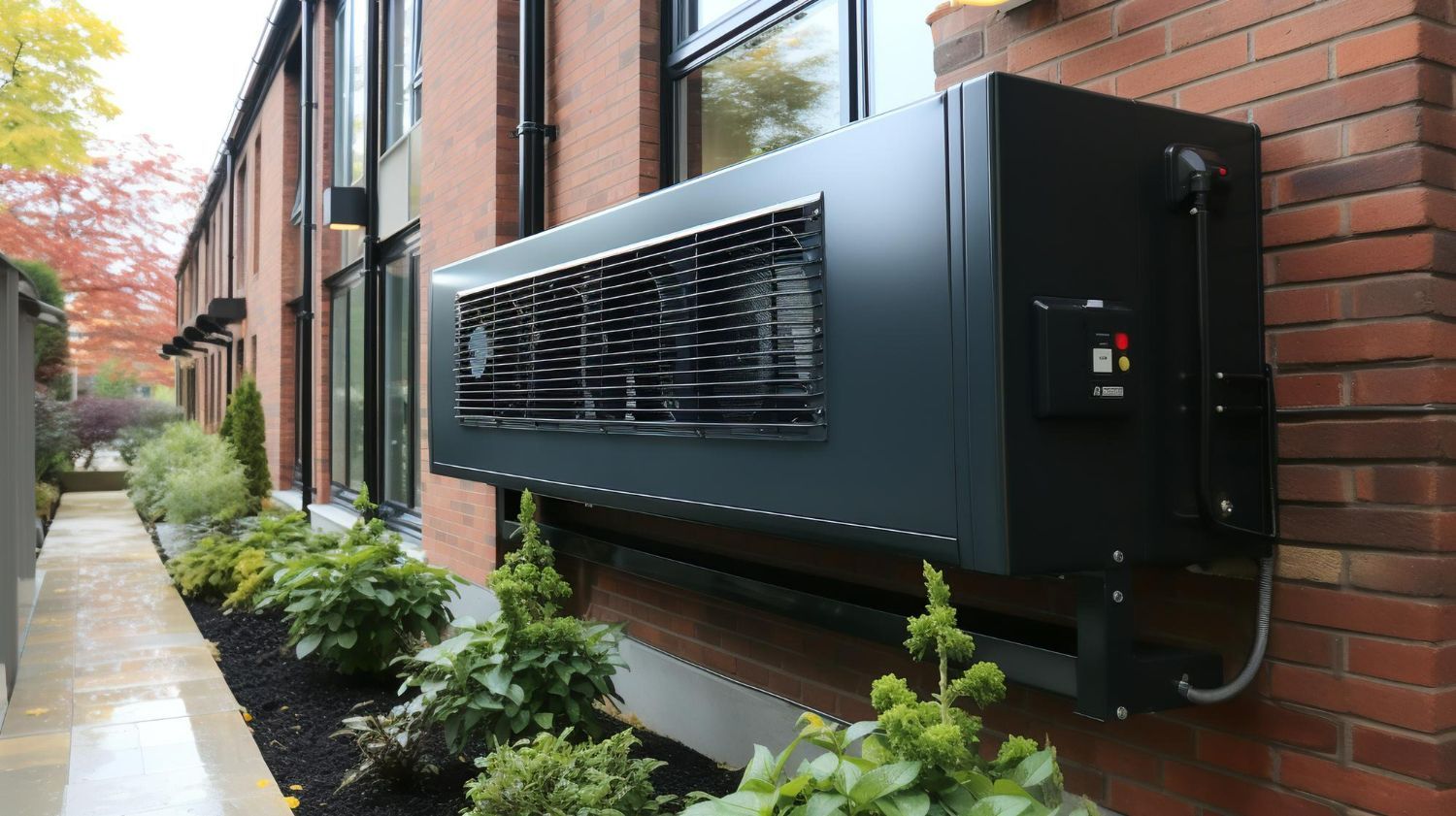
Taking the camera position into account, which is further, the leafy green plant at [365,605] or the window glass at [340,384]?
the window glass at [340,384]

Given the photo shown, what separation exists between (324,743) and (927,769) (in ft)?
11.2

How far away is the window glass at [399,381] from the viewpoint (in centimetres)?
855

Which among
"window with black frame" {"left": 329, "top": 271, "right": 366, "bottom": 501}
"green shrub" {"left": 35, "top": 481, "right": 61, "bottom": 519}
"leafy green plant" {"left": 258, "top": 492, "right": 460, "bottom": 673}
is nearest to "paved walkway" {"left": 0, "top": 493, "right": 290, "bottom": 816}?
"leafy green plant" {"left": 258, "top": 492, "right": 460, "bottom": 673}

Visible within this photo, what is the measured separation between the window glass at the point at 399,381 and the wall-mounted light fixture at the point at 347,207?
52 cm

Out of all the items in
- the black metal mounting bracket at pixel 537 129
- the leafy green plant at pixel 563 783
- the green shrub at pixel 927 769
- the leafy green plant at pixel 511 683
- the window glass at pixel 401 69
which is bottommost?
the leafy green plant at pixel 563 783

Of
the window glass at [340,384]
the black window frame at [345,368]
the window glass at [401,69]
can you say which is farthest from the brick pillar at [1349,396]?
the window glass at [340,384]

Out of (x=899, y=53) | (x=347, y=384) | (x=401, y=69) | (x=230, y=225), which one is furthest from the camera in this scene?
(x=230, y=225)

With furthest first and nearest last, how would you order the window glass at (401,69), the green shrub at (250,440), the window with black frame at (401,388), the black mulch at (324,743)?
the green shrub at (250,440) < the window glass at (401,69) < the window with black frame at (401,388) < the black mulch at (324,743)

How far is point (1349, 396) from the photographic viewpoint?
2.02 meters

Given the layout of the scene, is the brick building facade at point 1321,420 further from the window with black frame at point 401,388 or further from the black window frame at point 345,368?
the black window frame at point 345,368

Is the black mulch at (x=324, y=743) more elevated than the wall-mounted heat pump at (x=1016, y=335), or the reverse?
the wall-mounted heat pump at (x=1016, y=335)

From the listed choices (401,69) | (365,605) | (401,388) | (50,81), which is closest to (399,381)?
(401,388)

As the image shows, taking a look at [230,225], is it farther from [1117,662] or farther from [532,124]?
[1117,662]

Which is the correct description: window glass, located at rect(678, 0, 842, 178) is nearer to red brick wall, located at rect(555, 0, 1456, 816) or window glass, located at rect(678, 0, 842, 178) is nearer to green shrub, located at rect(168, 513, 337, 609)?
red brick wall, located at rect(555, 0, 1456, 816)
